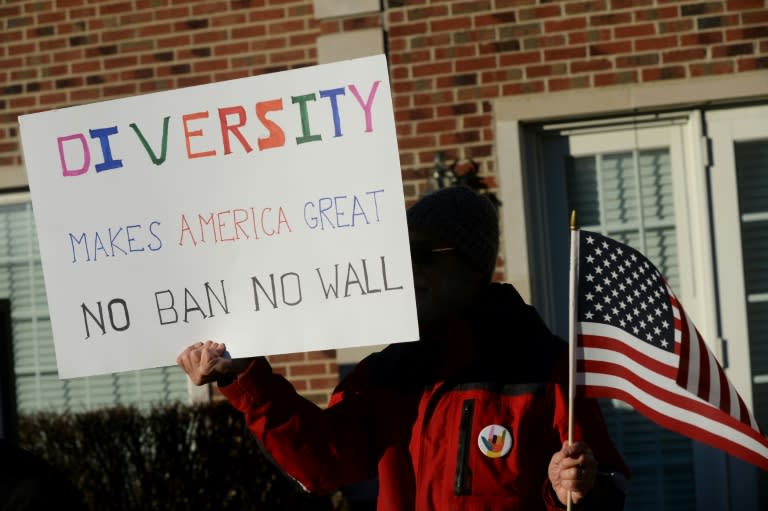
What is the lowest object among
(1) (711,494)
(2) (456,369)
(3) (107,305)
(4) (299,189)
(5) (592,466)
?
(1) (711,494)

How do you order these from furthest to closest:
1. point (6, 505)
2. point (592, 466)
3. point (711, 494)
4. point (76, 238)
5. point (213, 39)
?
point (213, 39) → point (711, 494) → point (76, 238) → point (592, 466) → point (6, 505)

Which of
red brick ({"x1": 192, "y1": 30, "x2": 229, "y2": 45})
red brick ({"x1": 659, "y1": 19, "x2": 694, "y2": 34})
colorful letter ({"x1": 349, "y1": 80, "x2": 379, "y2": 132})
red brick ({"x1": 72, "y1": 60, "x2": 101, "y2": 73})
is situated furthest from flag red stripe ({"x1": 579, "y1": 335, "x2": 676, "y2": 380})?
red brick ({"x1": 72, "y1": 60, "x2": 101, "y2": 73})

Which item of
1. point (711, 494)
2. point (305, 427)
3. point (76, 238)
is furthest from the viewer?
point (711, 494)

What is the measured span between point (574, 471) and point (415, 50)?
4009 mm

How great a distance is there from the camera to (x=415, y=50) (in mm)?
6297

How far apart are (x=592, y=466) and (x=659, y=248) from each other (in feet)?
12.3

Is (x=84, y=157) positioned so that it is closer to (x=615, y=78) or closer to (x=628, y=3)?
(x=615, y=78)

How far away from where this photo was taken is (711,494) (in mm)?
6102

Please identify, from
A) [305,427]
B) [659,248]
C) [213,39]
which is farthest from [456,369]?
[213,39]

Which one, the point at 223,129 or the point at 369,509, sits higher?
the point at 223,129

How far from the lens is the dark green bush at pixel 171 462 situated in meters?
6.27

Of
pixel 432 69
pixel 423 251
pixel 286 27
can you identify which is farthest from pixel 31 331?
pixel 423 251

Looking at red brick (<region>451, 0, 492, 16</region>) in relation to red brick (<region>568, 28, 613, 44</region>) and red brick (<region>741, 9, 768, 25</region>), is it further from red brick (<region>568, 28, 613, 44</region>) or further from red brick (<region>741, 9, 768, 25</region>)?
red brick (<region>741, 9, 768, 25</region>)

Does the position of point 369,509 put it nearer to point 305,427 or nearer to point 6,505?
point 305,427
